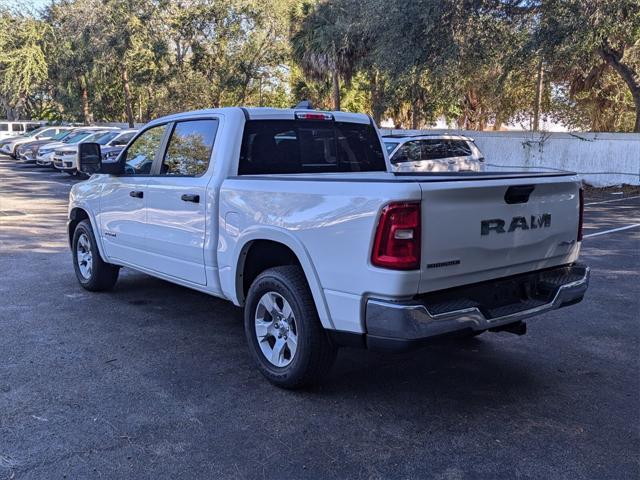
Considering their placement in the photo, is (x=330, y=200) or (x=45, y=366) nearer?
(x=330, y=200)

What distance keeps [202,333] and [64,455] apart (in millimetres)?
2183

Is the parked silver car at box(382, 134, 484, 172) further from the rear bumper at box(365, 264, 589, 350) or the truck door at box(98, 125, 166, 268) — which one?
the rear bumper at box(365, 264, 589, 350)

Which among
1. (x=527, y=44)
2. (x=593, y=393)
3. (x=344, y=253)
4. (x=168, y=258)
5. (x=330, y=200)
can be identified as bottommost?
(x=593, y=393)

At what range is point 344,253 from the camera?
3.64m

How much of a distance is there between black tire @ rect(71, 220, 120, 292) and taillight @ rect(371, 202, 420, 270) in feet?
13.9

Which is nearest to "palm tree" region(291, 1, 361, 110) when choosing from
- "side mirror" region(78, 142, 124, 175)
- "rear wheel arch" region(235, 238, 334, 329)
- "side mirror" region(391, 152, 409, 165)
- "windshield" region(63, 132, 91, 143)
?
"windshield" region(63, 132, 91, 143)

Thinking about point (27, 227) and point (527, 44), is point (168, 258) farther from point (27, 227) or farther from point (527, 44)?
point (527, 44)

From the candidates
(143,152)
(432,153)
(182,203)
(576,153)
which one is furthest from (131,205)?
(576,153)

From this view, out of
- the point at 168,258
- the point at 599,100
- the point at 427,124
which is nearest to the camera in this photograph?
the point at 168,258

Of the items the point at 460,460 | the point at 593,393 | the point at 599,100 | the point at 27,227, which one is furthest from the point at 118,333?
the point at 599,100

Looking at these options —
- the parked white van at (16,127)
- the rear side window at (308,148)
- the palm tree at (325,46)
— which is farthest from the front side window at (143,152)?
the parked white van at (16,127)

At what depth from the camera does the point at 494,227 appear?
12.4ft

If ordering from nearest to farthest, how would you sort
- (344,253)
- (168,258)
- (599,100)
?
(344,253) → (168,258) → (599,100)

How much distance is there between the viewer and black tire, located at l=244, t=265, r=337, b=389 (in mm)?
3959
